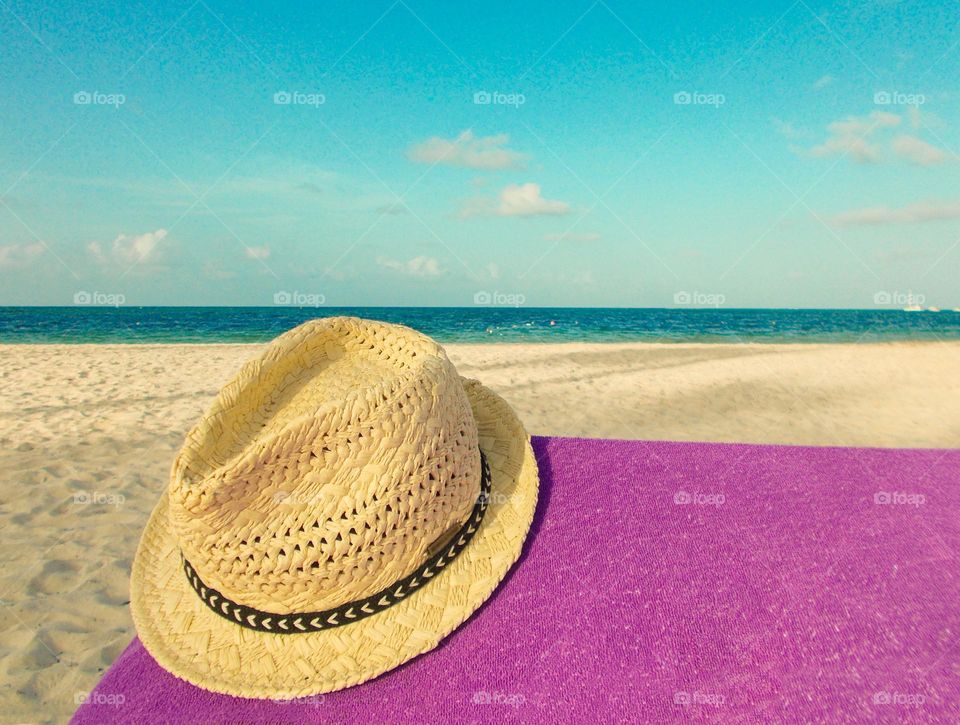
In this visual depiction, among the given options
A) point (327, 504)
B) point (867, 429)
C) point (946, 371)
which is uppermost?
point (327, 504)

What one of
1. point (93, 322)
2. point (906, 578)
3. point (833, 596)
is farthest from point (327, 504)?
point (93, 322)

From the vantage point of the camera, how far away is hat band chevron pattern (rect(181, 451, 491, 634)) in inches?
49.4

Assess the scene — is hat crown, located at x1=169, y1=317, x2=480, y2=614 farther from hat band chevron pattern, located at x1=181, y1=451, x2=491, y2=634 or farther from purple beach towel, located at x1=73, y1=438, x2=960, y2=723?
purple beach towel, located at x1=73, y1=438, x2=960, y2=723

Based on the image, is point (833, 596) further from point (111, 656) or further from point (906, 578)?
point (111, 656)

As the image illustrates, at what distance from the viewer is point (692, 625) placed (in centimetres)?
124

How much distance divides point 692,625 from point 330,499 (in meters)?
0.78

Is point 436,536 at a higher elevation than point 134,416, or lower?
higher

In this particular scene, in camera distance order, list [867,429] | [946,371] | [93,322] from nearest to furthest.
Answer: [867,429], [946,371], [93,322]

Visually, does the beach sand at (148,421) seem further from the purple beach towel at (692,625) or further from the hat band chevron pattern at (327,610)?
the purple beach towel at (692,625)

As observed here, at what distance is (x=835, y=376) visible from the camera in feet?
40.6

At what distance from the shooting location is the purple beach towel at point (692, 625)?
3.71 ft

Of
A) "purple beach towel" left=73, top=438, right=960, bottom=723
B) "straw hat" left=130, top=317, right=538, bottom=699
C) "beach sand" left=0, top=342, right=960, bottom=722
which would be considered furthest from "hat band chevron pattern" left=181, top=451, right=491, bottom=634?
"beach sand" left=0, top=342, right=960, bottom=722

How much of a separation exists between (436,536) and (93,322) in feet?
123

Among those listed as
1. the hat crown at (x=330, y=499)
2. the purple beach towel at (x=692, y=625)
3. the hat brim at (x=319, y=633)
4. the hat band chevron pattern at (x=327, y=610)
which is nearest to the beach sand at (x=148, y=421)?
the hat brim at (x=319, y=633)
